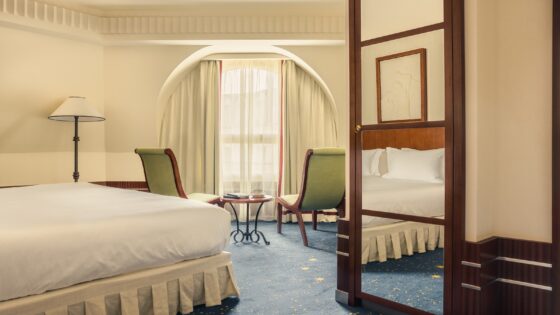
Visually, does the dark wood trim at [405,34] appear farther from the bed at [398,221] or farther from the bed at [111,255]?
the bed at [111,255]

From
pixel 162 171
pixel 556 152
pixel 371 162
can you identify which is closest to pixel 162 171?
pixel 162 171

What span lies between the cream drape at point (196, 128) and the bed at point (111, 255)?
246cm

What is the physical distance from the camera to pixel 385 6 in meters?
2.12

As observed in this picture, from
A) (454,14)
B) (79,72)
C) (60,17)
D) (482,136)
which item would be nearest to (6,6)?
(60,17)

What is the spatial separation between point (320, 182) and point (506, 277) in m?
2.06

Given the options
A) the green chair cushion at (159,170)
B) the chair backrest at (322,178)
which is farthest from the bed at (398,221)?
the green chair cushion at (159,170)

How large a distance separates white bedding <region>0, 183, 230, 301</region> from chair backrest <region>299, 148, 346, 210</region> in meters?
1.61

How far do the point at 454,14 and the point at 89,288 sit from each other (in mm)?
2016

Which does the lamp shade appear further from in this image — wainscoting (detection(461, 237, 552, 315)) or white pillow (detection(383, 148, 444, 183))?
wainscoting (detection(461, 237, 552, 315))

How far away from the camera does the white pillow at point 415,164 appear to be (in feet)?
6.33

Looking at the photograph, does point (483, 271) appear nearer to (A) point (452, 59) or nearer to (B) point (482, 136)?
(B) point (482, 136)

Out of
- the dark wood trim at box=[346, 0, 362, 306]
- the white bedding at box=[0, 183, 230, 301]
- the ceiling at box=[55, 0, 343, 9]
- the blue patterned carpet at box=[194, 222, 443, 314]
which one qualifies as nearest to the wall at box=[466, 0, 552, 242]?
Answer: the blue patterned carpet at box=[194, 222, 443, 314]

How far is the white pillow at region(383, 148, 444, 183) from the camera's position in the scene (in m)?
1.93

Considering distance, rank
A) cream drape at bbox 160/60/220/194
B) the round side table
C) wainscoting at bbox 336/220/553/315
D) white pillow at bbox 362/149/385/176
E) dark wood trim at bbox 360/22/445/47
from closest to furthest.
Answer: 1. wainscoting at bbox 336/220/553/315
2. dark wood trim at bbox 360/22/445/47
3. white pillow at bbox 362/149/385/176
4. the round side table
5. cream drape at bbox 160/60/220/194
